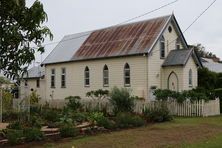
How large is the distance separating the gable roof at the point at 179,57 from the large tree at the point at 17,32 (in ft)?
89.5

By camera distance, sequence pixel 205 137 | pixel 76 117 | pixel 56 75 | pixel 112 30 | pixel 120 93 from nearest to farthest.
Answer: pixel 205 137, pixel 76 117, pixel 120 93, pixel 112 30, pixel 56 75

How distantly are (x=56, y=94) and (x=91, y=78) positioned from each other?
6.94 metres

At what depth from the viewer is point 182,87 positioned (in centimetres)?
3538

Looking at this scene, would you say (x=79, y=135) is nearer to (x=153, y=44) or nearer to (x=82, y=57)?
(x=153, y=44)

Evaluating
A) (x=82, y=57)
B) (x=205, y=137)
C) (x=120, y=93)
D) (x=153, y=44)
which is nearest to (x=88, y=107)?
(x=120, y=93)

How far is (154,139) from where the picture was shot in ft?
51.5

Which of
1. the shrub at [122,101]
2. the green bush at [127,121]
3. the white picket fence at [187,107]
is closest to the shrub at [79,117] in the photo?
the green bush at [127,121]

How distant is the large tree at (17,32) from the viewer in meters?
7.96

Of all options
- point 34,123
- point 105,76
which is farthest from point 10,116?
point 105,76

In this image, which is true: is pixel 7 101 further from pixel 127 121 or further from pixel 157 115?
pixel 127 121

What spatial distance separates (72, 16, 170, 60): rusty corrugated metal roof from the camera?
36031mm

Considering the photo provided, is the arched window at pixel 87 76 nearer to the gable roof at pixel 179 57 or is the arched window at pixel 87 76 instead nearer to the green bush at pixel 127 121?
the gable roof at pixel 179 57

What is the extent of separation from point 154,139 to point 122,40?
23.6 metres

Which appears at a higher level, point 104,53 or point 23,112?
point 104,53
